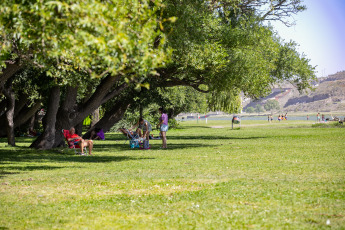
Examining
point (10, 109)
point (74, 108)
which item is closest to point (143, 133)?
point (74, 108)

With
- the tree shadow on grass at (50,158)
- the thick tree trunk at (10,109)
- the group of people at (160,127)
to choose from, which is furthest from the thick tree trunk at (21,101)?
the tree shadow on grass at (50,158)

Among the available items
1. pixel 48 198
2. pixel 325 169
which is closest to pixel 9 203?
pixel 48 198

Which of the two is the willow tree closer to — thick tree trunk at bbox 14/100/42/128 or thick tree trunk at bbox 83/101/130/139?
thick tree trunk at bbox 83/101/130/139

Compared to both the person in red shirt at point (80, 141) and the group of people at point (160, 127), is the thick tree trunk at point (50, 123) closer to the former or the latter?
the person in red shirt at point (80, 141)

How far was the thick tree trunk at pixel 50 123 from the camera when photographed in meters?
24.8

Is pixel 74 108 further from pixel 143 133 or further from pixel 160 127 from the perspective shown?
pixel 160 127

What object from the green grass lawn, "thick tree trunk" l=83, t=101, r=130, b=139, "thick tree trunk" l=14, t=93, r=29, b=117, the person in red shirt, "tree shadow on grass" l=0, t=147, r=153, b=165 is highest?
"thick tree trunk" l=14, t=93, r=29, b=117

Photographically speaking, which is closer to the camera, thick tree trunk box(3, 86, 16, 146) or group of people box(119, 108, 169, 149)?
group of people box(119, 108, 169, 149)

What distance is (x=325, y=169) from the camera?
571 inches

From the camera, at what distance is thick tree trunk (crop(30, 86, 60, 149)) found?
2483 cm

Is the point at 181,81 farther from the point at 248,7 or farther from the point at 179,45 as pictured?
the point at 179,45

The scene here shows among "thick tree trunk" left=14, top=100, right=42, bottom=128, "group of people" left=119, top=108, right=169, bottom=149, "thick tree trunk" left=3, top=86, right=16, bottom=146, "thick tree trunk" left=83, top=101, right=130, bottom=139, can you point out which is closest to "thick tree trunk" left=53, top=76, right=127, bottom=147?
"group of people" left=119, top=108, right=169, bottom=149

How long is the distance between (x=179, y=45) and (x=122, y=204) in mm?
11277

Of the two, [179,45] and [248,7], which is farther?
[248,7]
